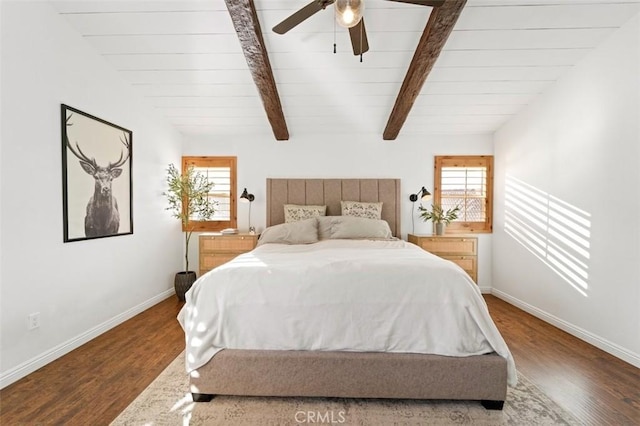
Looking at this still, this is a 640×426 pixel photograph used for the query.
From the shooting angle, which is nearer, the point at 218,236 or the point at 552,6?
the point at 552,6

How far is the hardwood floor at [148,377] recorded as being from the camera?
6.07ft

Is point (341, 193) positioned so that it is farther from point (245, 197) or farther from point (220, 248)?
point (220, 248)

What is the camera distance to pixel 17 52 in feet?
7.25

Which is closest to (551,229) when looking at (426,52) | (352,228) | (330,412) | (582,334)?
(582,334)

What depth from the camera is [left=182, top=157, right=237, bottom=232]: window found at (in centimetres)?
466

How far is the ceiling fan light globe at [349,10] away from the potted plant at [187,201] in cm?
297

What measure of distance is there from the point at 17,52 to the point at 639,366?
490 centimetres

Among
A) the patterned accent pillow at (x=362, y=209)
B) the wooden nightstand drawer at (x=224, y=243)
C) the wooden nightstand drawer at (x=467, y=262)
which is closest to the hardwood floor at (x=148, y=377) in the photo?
the wooden nightstand drawer at (x=467, y=262)

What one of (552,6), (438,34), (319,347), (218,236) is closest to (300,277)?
(319,347)

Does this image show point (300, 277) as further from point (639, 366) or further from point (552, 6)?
point (552, 6)

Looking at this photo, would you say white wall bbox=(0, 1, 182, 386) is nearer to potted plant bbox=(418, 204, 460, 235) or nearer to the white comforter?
the white comforter

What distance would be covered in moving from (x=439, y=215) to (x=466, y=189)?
0.63 meters

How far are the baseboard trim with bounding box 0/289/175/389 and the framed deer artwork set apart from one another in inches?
32.1

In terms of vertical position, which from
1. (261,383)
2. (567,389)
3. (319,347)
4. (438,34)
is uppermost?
(438,34)
